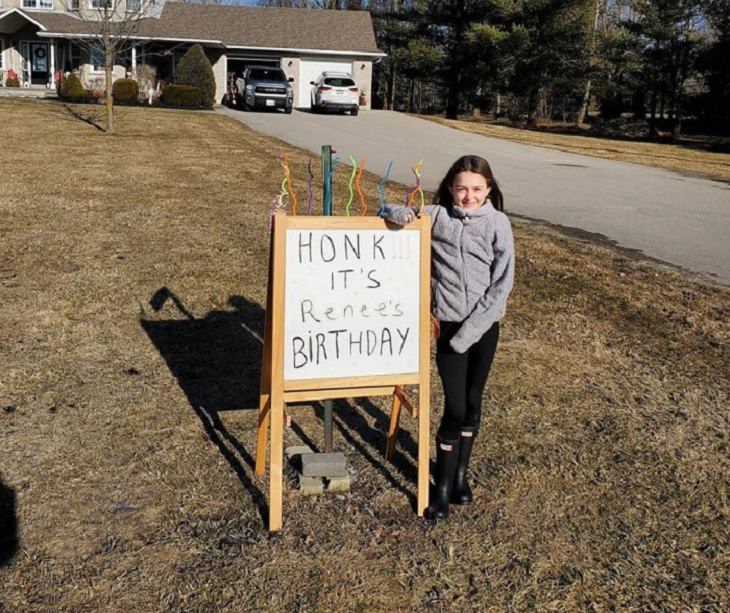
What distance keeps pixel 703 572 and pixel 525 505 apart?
0.74 m

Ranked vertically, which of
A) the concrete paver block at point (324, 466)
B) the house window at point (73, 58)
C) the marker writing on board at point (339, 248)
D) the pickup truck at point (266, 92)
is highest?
the house window at point (73, 58)

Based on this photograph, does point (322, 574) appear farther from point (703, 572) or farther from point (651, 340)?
point (651, 340)

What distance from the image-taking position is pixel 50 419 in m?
4.12

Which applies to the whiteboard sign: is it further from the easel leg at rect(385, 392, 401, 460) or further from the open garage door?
the open garage door

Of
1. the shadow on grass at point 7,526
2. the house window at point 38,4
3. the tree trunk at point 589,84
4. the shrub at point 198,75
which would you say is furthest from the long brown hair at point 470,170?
the house window at point 38,4

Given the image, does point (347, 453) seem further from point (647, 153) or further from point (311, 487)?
point (647, 153)

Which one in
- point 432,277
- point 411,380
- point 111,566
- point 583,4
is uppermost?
point 583,4

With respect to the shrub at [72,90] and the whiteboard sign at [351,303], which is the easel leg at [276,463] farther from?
the shrub at [72,90]

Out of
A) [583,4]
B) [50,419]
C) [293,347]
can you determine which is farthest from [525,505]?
[583,4]

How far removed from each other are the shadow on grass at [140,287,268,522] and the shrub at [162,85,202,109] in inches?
949

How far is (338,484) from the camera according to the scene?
354 cm

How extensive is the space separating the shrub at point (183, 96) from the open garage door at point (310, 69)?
8.49 metres

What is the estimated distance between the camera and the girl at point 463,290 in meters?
3.24

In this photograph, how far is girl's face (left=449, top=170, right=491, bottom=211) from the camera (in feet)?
10.6
